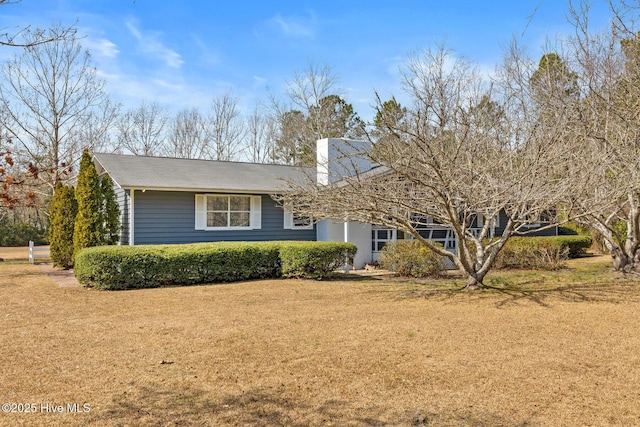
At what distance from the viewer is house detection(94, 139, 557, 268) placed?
13.7 meters

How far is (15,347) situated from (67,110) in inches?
850

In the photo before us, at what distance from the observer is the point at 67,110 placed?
2431 cm

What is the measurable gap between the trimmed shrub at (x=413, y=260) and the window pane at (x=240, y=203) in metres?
4.75

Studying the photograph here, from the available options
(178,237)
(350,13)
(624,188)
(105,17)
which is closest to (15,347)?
(105,17)

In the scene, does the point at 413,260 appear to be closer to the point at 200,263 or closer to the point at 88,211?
the point at 200,263

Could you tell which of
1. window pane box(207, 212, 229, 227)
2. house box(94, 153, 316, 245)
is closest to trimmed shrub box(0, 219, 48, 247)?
house box(94, 153, 316, 245)

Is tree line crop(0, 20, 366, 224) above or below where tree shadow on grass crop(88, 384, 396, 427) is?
above

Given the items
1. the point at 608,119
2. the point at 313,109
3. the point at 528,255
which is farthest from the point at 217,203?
the point at 313,109

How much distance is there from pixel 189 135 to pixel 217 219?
80.3 ft

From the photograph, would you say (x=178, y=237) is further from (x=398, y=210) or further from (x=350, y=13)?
(x=350, y=13)

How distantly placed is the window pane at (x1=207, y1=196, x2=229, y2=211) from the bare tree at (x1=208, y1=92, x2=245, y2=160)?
888 inches

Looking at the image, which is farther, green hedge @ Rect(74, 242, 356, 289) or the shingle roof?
the shingle roof

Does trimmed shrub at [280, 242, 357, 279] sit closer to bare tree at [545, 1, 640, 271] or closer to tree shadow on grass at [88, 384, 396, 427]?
bare tree at [545, 1, 640, 271]

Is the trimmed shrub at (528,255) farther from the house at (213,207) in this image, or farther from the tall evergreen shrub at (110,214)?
the tall evergreen shrub at (110,214)
